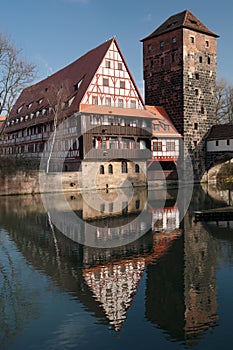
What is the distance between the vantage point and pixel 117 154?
41.5m

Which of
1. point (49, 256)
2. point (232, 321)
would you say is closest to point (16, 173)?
point (49, 256)

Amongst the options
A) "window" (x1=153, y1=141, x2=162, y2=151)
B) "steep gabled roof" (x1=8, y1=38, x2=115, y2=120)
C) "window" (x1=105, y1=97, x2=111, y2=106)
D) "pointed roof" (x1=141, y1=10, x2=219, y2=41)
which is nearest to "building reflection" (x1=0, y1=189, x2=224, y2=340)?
"window" (x1=105, y1=97, x2=111, y2=106)

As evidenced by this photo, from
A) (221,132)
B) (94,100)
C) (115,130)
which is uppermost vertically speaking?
(94,100)

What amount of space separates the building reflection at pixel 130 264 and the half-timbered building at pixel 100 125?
1623 cm

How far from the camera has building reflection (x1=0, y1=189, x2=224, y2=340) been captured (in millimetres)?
9531

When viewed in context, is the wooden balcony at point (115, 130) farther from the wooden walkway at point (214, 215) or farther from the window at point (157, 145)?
the wooden walkway at point (214, 215)

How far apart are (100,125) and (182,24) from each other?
62.3 feet

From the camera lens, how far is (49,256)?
1490cm

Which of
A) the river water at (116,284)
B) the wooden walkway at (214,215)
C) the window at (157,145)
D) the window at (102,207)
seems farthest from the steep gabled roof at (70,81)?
the river water at (116,284)

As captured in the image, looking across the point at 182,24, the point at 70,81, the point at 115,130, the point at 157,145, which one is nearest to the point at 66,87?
the point at 70,81

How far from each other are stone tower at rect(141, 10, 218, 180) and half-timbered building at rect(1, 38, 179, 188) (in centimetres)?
355

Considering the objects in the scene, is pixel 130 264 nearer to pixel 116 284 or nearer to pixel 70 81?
pixel 116 284

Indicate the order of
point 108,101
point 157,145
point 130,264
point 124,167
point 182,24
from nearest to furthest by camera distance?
point 130,264
point 108,101
point 124,167
point 157,145
point 182,24

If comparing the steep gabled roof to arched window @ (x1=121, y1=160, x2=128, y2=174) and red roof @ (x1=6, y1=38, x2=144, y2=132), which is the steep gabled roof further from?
arched window @ (x1=121, y1=160, x2=128, y2=174)
